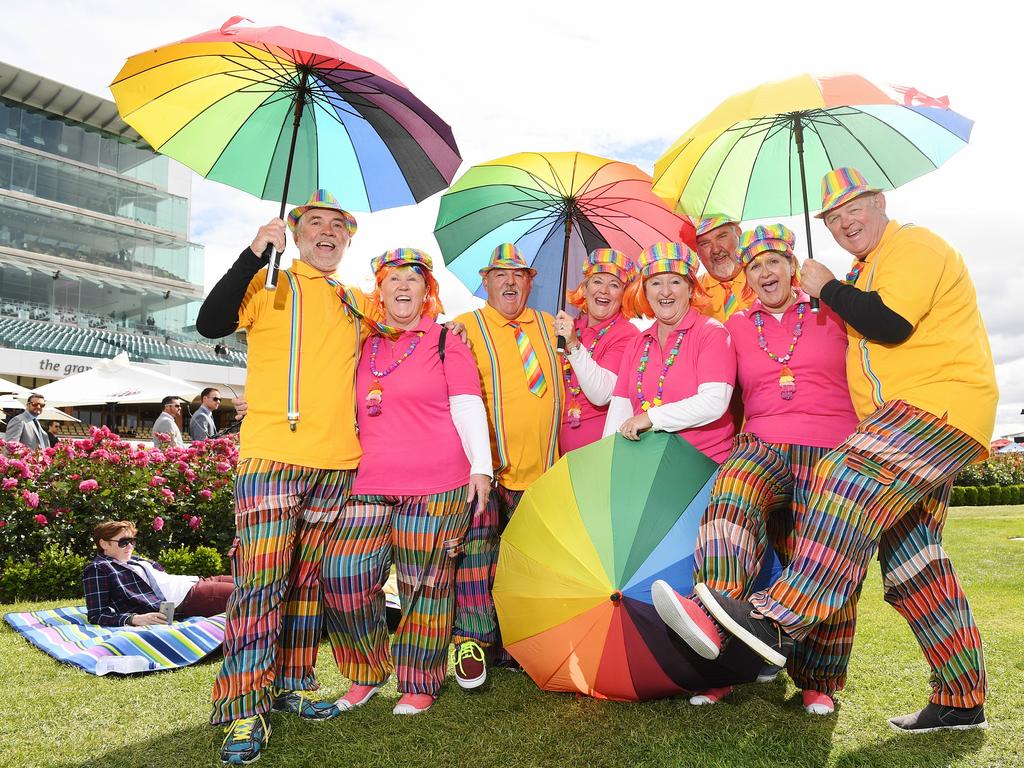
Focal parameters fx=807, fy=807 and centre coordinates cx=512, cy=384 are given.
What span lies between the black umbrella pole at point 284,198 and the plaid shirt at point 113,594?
139 inches

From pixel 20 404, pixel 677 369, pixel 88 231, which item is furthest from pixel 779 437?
pixel 88 231

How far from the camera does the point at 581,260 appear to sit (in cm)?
614

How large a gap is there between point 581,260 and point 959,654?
362cm

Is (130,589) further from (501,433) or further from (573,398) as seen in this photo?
(573,398)

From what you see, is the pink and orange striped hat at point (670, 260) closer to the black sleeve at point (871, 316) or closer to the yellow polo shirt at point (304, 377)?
the black sleeve at point (871, 316)

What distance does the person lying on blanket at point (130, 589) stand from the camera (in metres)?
6.15

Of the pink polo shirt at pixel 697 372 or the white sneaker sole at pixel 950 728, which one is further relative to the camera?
the pink polo shirt at pixel 697 372

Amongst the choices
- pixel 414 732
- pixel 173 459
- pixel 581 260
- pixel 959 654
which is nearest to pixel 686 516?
pixel 959 654

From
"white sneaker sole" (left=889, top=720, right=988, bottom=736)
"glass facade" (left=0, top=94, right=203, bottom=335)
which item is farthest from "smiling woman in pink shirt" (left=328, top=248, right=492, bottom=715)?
"glass facade" (left=0, top=94, right=203, bottom=335)

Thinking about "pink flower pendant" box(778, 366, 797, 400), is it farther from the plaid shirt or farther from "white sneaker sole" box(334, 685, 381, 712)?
the plaid shirt

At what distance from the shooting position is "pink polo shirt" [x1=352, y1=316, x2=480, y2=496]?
13.8 feet

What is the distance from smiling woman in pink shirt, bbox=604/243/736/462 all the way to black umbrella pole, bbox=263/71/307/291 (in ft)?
6.09

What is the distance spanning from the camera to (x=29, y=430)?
11.3m

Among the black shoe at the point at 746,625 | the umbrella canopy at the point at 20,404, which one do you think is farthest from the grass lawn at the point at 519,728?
the umbrella canopy at the point at 20,404
